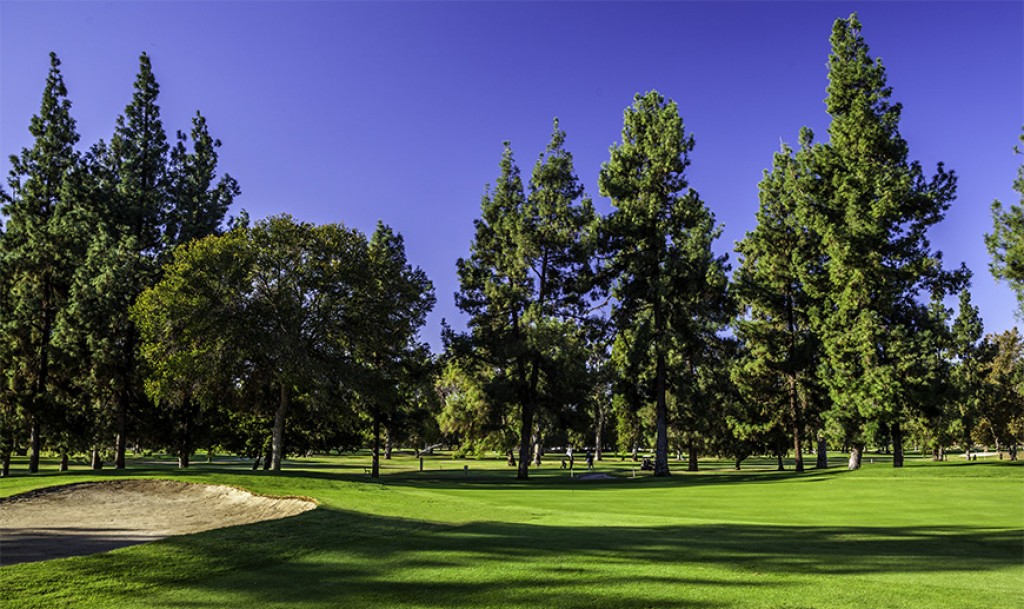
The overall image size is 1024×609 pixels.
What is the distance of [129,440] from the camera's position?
141 feet

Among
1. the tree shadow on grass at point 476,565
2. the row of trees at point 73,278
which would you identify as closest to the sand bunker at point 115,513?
the tree shadow on grass at point 476,565

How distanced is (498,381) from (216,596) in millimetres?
37950

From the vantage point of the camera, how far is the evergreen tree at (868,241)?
124 feet

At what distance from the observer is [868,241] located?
39188mm

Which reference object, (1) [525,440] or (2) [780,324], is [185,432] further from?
(2) [780,324]

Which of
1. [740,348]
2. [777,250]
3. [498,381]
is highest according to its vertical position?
[777,250]

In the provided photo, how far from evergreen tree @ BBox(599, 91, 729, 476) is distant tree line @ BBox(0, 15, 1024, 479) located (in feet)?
0.59

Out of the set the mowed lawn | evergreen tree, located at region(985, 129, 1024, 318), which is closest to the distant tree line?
evergreen tree, located at region(985, 129, 1024, 318)

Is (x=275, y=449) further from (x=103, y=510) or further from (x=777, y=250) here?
(x=777, y=250)

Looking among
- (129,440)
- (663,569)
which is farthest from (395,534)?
(129,440)

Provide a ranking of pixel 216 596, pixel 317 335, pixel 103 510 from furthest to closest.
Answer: pixel 317 335, pixel 103 510, pixel 216 596

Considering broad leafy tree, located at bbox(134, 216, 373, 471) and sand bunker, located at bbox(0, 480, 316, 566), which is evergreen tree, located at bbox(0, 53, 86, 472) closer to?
broad leafy tree, located at bbox(134, 216, 373, 471)

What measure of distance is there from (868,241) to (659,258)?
1335 centimetres

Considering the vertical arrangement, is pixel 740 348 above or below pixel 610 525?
above
